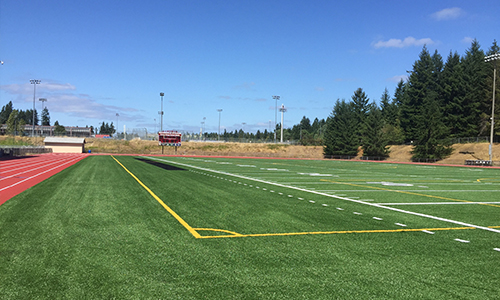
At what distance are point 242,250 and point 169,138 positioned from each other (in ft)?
230

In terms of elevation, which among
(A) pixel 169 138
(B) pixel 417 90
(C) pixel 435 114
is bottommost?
(A) pixel 169 138

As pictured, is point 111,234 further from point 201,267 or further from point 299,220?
point 299,220

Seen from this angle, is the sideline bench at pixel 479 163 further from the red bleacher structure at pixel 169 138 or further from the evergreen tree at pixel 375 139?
the red bleacher structure at pixel 169 138

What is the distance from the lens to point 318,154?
83812mm

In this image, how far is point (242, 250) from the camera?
18.3 ft

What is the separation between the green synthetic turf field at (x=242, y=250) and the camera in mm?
4070

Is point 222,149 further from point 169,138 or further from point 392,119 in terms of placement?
point 392,119

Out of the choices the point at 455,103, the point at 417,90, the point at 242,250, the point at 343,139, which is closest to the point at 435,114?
the point at 455,103

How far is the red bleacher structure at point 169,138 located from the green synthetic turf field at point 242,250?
207ft

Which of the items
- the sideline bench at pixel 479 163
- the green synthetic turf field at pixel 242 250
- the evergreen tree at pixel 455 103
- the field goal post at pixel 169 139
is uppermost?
the evergreen tree at pixel 455 103

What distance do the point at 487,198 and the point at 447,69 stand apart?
71.6 metres

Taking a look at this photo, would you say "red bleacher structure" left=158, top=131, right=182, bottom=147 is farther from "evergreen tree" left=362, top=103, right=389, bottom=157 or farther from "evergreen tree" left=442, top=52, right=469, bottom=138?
"evergreen tree" left=442, top=52, right=469, bottom=138

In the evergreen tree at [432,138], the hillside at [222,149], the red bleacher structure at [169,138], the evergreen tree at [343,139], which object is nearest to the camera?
the evergreen tree at [432,138]

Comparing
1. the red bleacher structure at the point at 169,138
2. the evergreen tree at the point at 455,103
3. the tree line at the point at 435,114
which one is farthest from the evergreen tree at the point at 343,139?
the red bleacher structure at the point at 169,138
